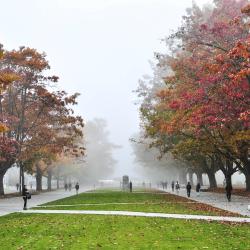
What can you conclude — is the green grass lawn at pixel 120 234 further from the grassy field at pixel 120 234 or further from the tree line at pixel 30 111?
the tree line at pixel 30 111

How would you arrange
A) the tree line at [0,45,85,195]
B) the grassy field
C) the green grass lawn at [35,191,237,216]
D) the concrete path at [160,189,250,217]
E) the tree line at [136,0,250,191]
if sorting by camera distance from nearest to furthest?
the grassy field < the green grass lawn at [35,191,237,216] < the concrete path at [160,189,250,217] < the tree line at [136,0,250,191] < the tree line at [0,45,85,195]

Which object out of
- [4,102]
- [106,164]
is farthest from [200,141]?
Result: [106,164]

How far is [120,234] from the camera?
16.4m

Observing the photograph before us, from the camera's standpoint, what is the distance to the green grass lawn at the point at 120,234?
1409 centimetres

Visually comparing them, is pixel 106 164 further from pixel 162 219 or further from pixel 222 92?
pixel 162 219

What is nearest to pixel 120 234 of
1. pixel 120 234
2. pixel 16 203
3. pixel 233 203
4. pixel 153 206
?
pixel 120 234

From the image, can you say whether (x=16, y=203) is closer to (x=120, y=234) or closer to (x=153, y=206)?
(x=153, y=206)

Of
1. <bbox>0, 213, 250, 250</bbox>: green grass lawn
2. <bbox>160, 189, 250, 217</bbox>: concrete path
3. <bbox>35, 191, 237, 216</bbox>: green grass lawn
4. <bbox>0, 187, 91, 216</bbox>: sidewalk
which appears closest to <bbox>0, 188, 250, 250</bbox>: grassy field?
<bbox>0, 213, 250, 250</bbox>: green grass lawn

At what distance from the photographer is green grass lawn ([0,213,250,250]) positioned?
555 inches

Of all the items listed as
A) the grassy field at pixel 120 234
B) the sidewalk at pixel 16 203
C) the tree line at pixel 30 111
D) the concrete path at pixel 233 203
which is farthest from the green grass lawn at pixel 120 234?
the tree line at pixel 30 111

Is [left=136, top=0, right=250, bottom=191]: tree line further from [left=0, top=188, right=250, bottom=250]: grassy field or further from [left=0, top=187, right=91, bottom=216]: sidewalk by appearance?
[left=0, top=187, right=91, bottom=216]: sidewalk

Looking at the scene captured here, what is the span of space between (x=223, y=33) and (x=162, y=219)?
16.4 meters

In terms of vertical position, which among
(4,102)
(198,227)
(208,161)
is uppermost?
(4,102)

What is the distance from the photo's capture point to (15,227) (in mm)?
19047
